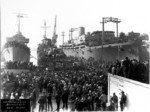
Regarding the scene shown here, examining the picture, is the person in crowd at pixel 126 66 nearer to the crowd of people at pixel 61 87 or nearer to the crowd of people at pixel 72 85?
the crowd of people at pixel 72 85

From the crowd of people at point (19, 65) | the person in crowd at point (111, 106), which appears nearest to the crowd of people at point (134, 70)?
the person in crowd at point (111, 106)

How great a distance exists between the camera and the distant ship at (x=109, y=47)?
22.4 ft

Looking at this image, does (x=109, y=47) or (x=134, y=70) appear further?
(x=109, y=47)

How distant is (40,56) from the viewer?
738 centimetres

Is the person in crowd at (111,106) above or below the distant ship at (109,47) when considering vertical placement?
below

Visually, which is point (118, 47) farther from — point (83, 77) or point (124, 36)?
point (83, 77)

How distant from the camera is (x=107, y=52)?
7.23m

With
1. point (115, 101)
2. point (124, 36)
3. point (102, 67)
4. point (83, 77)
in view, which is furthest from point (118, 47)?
point (115, 101)

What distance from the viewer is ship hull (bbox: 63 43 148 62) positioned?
22.7 ft

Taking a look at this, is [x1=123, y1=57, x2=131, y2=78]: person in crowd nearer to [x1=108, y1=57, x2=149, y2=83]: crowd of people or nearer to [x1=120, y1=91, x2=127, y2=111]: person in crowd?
[x1=108, y1=57, x2=149, y2=83]: crowd of people

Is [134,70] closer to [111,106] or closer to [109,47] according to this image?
[111,106]

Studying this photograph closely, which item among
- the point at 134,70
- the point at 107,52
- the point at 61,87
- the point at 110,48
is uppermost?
the point at 110,48

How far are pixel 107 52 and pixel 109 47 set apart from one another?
8.9 inches

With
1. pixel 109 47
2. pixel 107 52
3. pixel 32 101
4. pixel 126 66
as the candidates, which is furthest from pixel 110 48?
pixel 32 101
